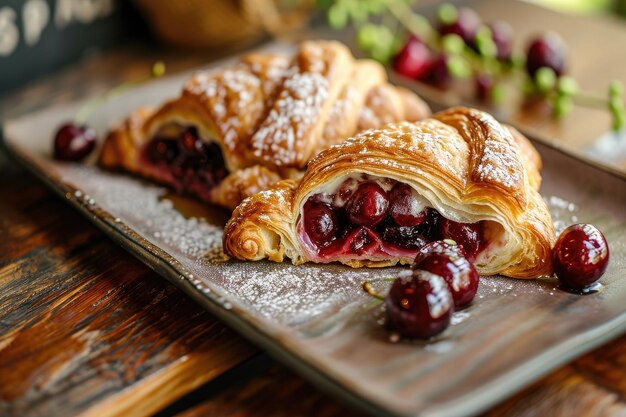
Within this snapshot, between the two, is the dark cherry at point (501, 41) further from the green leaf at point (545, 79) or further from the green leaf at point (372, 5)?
the green leaf at point (372, 5)

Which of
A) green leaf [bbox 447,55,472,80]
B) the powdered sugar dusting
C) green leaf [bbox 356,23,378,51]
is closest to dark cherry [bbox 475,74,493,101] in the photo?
green leaf [bbox 447,55,472,80]

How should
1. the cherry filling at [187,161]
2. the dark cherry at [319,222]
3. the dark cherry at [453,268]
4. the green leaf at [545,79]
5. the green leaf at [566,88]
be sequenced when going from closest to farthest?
the dark cherry at [453,268] → the dark cherry at [319,222] → the cherry filling at [187,161] → the green leaf at [566,88] → the green leaf at [545,79]

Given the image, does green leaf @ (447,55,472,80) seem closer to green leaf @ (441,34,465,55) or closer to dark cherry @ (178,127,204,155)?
green leaf @ (441,34,465,55)

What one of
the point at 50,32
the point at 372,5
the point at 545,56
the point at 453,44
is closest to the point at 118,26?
the point at 50,32

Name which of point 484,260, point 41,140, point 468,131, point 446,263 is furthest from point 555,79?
point 41,140

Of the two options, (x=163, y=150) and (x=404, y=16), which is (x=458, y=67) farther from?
(x=163, y=150)

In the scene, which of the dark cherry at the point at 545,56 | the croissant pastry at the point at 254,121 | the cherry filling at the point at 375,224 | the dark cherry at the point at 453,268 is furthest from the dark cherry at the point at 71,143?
the dark cherry at the point at 545,56

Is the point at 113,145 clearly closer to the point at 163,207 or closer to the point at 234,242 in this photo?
the point at 163,207

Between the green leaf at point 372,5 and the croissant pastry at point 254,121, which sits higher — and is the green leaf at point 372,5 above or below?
above
